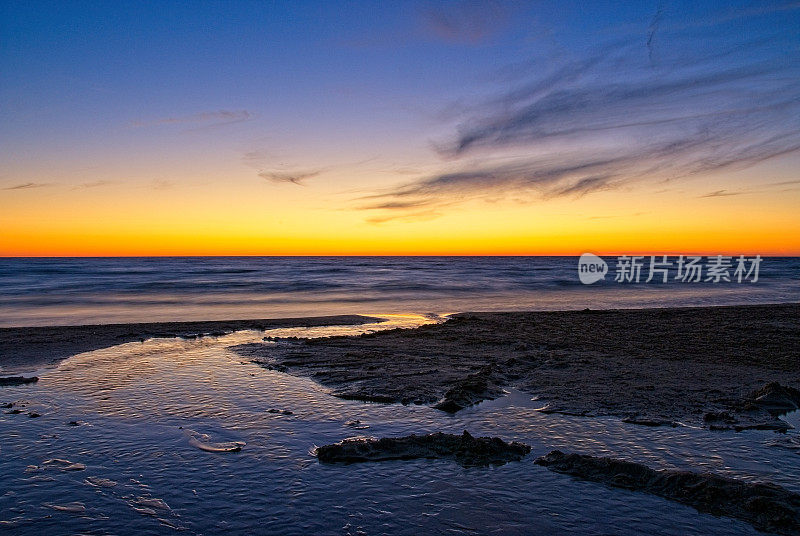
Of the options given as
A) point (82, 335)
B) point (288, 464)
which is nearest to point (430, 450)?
point (288, 464)

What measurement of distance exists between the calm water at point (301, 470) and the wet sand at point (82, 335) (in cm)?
340

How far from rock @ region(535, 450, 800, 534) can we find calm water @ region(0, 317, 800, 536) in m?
0.17

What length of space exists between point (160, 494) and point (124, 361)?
702 centimetres

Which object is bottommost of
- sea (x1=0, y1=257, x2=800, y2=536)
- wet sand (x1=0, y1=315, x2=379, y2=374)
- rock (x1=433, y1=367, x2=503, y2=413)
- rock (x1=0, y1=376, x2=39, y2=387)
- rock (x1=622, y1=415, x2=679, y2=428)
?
wet sand (x1=0, y1=315, x2=379, y2=374)

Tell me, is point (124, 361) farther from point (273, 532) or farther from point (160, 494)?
point (273, 532)

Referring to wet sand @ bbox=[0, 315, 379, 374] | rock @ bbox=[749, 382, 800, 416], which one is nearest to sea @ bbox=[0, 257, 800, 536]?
rock @ bbox=[749, 382, 800, 416]

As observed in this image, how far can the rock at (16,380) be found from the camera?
8.72m

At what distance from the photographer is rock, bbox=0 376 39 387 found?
8.72 meters

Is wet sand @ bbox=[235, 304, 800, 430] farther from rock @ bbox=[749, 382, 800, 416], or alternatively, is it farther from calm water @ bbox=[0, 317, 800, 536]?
calm water @ bbox=[0, 317, 800, 536]

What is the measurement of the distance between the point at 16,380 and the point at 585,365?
10.5 metres

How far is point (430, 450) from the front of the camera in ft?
18.5

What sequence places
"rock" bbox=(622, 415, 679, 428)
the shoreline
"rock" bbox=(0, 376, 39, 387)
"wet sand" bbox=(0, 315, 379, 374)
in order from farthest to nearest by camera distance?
"wet sand" bbox=(0, 315, 379, 374) < "rock" bbox=(0, 376, 39, 387) < the shoreline < "rock" bbox=(622, 415, 679, 428)

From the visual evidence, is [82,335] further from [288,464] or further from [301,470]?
[301,470]

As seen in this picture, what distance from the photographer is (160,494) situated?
462 cm
